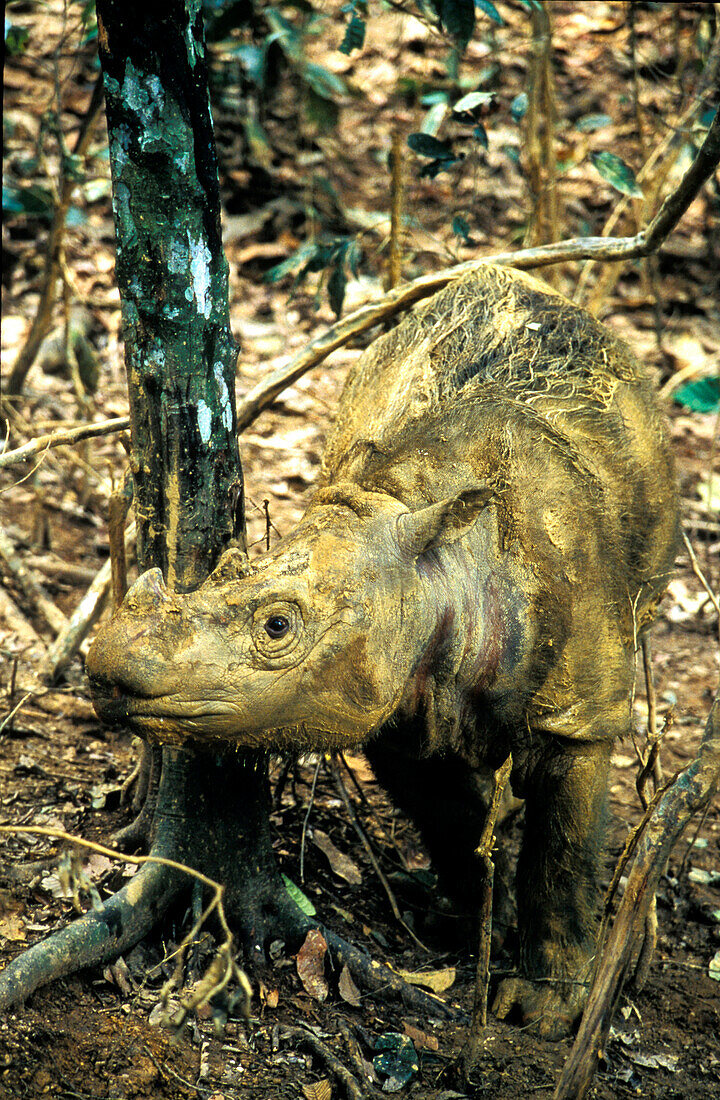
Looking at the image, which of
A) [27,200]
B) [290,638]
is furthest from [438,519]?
[27,200]

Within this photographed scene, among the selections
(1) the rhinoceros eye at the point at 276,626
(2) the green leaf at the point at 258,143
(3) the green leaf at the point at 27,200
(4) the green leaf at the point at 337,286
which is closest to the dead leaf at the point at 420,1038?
(1) the rhinoceros eye at the point at 276,626

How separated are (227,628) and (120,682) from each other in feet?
1.05

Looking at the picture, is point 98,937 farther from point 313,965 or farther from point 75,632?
point 75,632

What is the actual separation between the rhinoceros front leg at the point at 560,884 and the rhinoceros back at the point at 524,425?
668 millimetres

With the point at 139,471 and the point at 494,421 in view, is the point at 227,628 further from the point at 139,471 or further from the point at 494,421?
the point at 494,421

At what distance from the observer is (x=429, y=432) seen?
3697 mm

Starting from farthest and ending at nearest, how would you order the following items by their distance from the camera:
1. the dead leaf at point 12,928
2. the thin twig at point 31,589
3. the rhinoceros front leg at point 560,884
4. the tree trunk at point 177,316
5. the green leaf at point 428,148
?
1. the thin twig at point 31,589
2. the green leaf at point 428,148
3. the rhinoceros front leg at point 560,884
4. the dead leaf at point 12,928
5. the tree trunk at point 177,316

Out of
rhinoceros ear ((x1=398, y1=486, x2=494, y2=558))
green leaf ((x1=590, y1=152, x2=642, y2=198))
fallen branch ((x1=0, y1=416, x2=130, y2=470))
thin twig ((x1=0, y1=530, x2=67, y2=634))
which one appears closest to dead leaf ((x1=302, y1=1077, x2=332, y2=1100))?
rhinoceros ear ((x1=398, y1=486, x2=494, y2=558))

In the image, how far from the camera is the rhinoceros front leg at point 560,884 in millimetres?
3807

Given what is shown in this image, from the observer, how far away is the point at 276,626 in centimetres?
289

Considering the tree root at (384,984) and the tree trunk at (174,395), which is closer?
the tree trunk at (174,395)

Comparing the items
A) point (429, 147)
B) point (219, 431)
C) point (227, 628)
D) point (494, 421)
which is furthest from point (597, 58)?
point (227, 628)

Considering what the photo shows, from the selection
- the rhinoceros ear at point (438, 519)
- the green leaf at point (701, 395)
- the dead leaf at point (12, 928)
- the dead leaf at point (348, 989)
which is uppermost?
the rhinoceros ear at point (438, 519)

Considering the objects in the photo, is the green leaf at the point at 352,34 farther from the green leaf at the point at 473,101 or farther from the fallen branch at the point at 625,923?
the fallen branch at the point at 625,923
